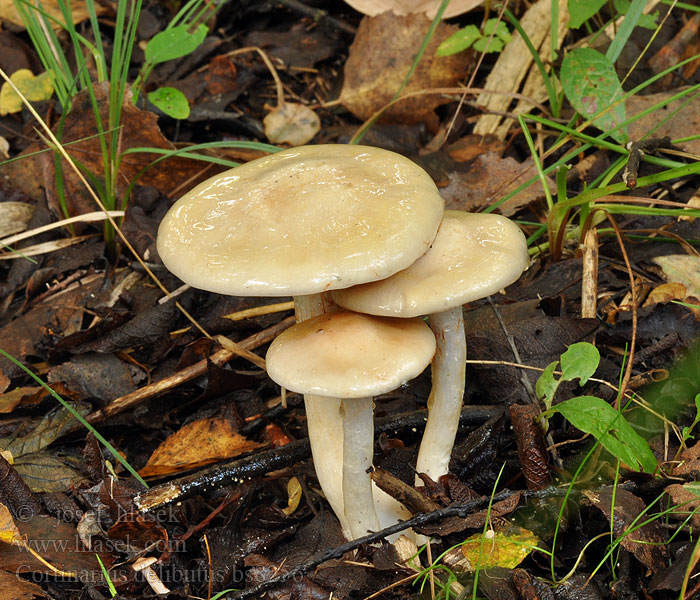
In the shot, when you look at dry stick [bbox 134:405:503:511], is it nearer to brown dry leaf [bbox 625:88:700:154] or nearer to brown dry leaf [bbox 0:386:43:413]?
brown dry leaf [bbox 0:386:43:413]

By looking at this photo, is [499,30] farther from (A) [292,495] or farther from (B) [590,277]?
(A) [292,495]

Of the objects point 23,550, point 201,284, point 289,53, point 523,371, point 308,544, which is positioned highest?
point 201,284

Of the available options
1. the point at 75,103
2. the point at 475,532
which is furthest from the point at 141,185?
the point at 475,532

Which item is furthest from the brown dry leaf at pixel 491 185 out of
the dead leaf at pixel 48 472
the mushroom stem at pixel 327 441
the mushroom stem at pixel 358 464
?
the dead leaf at pixel 48 472

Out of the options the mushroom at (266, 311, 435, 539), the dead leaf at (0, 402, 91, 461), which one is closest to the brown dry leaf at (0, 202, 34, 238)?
the dead leaf at (0, 402, 91, 461)

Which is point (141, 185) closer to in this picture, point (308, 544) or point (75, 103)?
point (75, 103)
